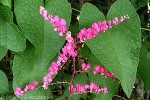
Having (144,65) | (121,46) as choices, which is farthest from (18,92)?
(144,65)

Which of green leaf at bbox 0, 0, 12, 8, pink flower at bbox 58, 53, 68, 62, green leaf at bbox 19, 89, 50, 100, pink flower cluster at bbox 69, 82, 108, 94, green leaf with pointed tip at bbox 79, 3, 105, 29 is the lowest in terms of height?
green leaf at bbox 19, 89, 50, 100

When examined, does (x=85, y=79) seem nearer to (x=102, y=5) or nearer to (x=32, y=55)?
(x=32, y=55)

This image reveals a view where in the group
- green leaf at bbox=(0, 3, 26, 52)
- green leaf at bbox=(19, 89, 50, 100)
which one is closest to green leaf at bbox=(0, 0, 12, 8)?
green leaf at bbox=(0, 3, 26, 52)

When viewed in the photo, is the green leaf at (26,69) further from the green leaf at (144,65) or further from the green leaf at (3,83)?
the green leaf at (144,65)

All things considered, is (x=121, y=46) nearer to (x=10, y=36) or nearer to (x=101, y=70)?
(x=101, y=70)

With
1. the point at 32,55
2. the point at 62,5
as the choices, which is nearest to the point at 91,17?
the point at 62,5

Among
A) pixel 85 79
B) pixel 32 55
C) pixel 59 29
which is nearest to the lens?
pixel 59 29

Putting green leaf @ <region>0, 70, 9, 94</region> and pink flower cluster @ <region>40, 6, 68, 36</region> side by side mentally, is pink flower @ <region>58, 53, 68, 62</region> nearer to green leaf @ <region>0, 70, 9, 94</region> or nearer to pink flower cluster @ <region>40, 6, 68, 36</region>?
pink flower cluster @ <region>40, 6, 68, 36</region>
